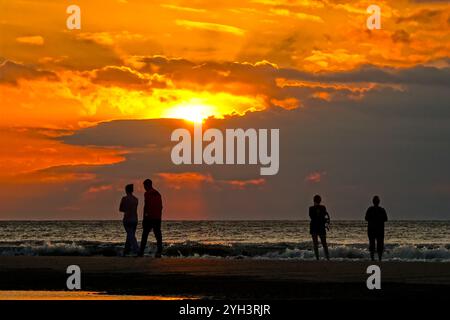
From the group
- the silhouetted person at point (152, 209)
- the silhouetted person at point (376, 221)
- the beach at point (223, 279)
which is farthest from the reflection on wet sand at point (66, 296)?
the silhouetted person at point (376, 221)

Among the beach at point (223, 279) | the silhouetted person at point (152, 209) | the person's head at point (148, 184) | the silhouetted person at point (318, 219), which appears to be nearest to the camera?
the beach at point (223, 279)

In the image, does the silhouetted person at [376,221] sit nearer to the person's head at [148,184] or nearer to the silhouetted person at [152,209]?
the silhouetted person at [152,209]

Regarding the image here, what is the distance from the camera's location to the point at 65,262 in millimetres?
26562

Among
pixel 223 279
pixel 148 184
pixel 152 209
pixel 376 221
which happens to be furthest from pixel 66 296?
pixel 376 221

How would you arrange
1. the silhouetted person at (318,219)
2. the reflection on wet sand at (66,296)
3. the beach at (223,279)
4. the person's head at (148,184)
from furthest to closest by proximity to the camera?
the silhouetted person at (318,219) → the person's head at (148,184) → the beach at (223,279) → the reflection on wet sand at (66,296)

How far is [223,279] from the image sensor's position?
21.2 meters

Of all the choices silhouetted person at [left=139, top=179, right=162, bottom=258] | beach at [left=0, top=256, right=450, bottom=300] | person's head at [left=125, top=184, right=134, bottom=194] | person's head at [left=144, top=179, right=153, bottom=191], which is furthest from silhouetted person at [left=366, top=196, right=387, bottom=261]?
person's head at [left=125, top=184, right=134, bottom=194]

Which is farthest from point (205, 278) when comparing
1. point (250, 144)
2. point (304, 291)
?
point (250, 144)

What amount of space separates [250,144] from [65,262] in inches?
318

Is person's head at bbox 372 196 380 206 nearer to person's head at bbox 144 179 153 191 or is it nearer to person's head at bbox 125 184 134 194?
person's head at bbox 144 179 153 191

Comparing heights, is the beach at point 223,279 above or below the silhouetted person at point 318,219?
below

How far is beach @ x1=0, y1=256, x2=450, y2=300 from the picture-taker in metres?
17.9

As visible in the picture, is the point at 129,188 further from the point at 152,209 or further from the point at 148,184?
the point at 152,209

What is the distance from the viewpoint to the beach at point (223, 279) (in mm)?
17945
